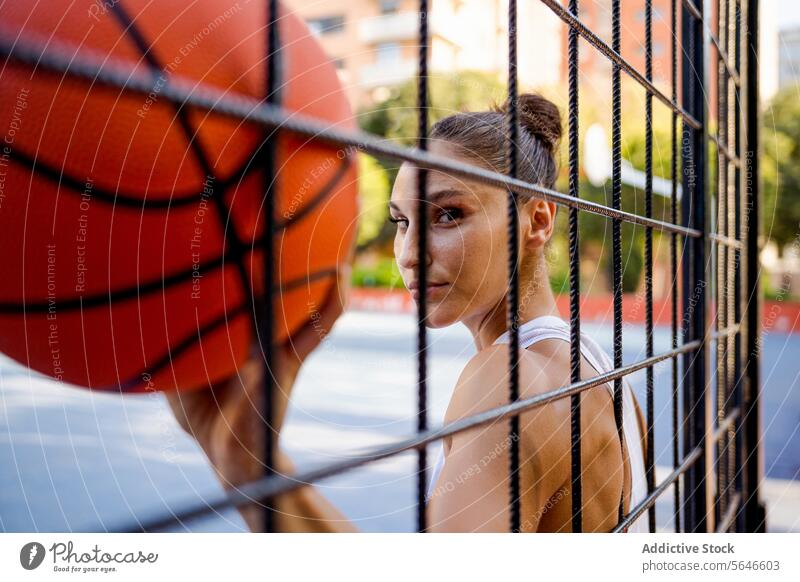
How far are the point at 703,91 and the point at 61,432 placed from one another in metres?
4.29

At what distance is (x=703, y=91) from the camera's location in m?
1.18

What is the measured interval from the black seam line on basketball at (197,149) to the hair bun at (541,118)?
0.34m

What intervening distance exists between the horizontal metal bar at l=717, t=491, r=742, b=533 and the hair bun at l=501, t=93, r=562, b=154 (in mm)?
971

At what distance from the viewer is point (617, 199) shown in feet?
2.50

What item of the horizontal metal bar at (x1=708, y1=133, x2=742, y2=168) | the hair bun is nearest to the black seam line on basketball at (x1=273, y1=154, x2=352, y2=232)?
the hair bun

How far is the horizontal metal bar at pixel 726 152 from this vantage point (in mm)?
1437

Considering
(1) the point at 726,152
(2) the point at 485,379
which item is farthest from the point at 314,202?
(1) the point at 726,152

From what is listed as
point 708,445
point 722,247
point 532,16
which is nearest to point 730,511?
point 708,445

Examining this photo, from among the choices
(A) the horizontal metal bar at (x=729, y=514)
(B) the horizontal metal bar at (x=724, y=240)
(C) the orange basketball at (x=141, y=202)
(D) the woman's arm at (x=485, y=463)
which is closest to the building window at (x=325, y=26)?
(C) the orange basketball at (x=141, y=202)

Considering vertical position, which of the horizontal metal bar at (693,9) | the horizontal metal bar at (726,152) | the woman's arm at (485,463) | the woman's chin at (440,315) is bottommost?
the woman's arm at (485,463)

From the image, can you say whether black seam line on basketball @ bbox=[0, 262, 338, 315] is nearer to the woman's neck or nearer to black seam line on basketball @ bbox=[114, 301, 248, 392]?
black seam line on basketball @ bbox=[114, 301, 248, 392]

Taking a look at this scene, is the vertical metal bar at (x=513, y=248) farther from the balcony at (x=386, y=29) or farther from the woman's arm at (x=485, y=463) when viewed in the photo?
the balcony at (x=386, y=29)

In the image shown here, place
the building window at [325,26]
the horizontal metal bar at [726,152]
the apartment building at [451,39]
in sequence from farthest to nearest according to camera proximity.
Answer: the horizontal metal bar at [726,152] → the apartment building at [451,39] → the building window at [325,26]

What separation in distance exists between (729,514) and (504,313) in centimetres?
112
